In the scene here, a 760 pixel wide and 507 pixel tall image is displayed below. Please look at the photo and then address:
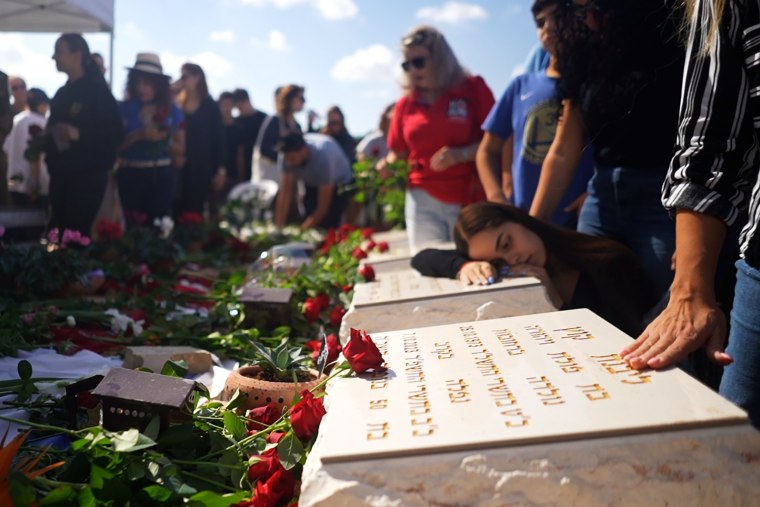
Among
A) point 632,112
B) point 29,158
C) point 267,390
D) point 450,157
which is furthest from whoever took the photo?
point 29,158

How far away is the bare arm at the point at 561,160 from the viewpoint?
8.54ft

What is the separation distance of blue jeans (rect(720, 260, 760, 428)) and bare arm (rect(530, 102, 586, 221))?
1.32 meters

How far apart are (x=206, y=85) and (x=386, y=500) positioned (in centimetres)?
662

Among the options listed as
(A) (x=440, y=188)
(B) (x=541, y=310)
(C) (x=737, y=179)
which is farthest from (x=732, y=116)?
(A) (x=440, y=188)

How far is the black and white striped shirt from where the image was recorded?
129 centimetres

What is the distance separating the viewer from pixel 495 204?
2611 millimetres

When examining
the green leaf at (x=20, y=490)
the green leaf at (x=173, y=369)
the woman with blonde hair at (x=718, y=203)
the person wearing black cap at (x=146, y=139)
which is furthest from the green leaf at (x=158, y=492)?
the person wearing black cap at (x=146, y=139)

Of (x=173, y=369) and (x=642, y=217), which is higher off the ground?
(x=642, y=217)

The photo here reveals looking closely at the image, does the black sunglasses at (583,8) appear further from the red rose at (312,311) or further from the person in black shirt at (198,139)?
the person in black shirt at (198,139)

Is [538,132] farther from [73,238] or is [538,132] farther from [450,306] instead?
[73,238]

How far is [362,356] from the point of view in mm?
1454

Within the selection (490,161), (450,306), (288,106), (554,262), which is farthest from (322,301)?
(288,106)

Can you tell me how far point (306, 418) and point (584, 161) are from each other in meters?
2.04

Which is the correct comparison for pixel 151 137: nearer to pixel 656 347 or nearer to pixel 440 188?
pixel 440 188
